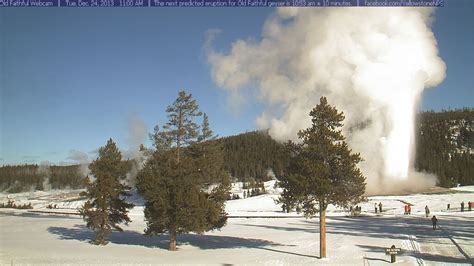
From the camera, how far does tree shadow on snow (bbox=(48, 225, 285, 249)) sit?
36.1m

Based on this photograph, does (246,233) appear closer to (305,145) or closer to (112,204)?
(112,204)

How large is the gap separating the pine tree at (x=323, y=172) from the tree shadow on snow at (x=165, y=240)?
8.11 metres

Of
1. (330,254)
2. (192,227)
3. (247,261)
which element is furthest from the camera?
(192,227)

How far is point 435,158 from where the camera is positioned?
16000 cm

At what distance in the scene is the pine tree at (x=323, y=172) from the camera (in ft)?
88.9

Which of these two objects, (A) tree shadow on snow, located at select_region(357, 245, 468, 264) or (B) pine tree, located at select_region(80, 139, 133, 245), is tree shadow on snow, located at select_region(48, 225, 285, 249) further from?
(A) tree shadow on snow, located at select_region(357, 245, 468, 264)

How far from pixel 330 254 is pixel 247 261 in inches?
239

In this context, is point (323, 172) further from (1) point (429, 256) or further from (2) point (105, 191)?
(2) point (105, 191)

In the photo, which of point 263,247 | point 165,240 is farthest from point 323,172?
point 165,240

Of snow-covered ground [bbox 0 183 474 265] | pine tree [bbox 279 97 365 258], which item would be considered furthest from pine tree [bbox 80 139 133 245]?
pine tree [bbox 279 97 365 258]

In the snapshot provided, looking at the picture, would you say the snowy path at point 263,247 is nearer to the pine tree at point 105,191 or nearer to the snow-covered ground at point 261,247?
the snow-covered ground at point 261,247

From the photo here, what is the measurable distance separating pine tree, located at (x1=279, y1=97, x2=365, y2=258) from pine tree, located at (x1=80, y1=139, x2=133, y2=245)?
16.7 m

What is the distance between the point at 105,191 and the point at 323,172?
65.0ft

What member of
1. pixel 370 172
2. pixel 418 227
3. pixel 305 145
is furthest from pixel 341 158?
pixel 370 172
